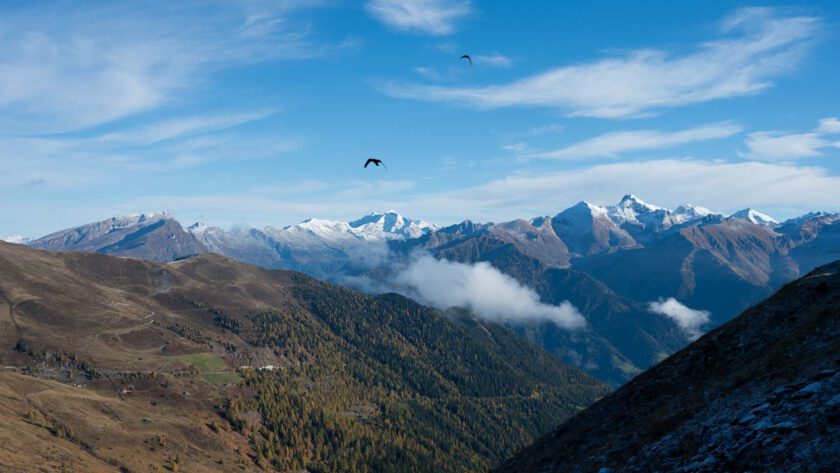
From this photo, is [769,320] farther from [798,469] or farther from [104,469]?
[104,469]

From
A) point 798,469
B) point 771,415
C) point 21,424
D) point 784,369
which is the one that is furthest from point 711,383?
point 21,424

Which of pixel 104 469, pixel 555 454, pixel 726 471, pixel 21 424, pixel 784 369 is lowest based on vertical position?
pixel 104 469

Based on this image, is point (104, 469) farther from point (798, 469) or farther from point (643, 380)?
point (798, 469)

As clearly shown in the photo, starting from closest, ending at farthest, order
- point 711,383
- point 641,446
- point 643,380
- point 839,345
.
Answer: point 839,345, point 641,446, point 711,383, point 643,380

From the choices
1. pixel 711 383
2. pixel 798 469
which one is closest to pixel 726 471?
pixel 798 469

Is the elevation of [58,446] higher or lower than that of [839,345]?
lower

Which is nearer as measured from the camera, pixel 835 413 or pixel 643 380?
pixel 835 413

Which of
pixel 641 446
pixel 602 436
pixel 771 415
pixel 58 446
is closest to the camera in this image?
pixel 771 415
